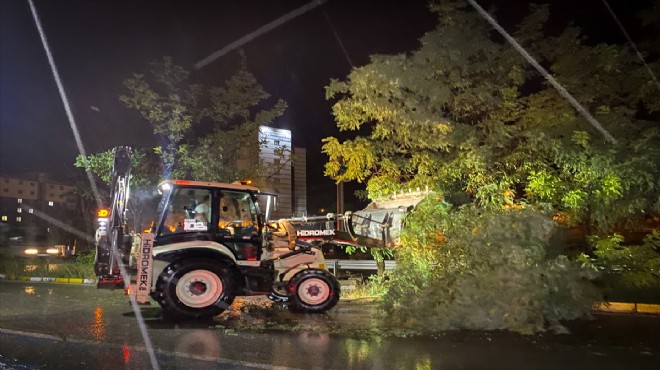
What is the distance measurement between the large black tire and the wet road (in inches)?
11.0

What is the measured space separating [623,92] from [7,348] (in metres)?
11.9

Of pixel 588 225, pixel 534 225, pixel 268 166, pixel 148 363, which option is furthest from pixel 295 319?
pixel 268 166

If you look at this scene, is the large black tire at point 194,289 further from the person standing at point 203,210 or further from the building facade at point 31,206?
the building facade at point 31,206

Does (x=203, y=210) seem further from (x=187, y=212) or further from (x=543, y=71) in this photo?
(x=543, y=71)

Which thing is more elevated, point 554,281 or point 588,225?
point 588,225

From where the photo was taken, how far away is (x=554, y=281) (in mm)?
8578

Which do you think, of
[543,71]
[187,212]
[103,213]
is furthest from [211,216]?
[543,71]

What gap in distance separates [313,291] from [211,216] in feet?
7.66

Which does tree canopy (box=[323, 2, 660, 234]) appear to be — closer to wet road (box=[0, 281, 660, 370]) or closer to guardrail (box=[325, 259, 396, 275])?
Result: wet road (box=[0, 281, 660, 370])

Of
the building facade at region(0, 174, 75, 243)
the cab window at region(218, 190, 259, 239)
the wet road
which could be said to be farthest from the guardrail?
the building facade at region(0, 174, 75, 243)

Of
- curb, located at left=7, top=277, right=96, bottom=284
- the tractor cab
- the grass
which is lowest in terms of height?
curb, located at left=7, top=277, right=96, bottom=284

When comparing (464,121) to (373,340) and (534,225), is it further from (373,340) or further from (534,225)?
(373,340)

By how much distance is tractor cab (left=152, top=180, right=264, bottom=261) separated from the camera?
9.53 m

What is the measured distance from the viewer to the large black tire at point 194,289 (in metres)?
9.11
